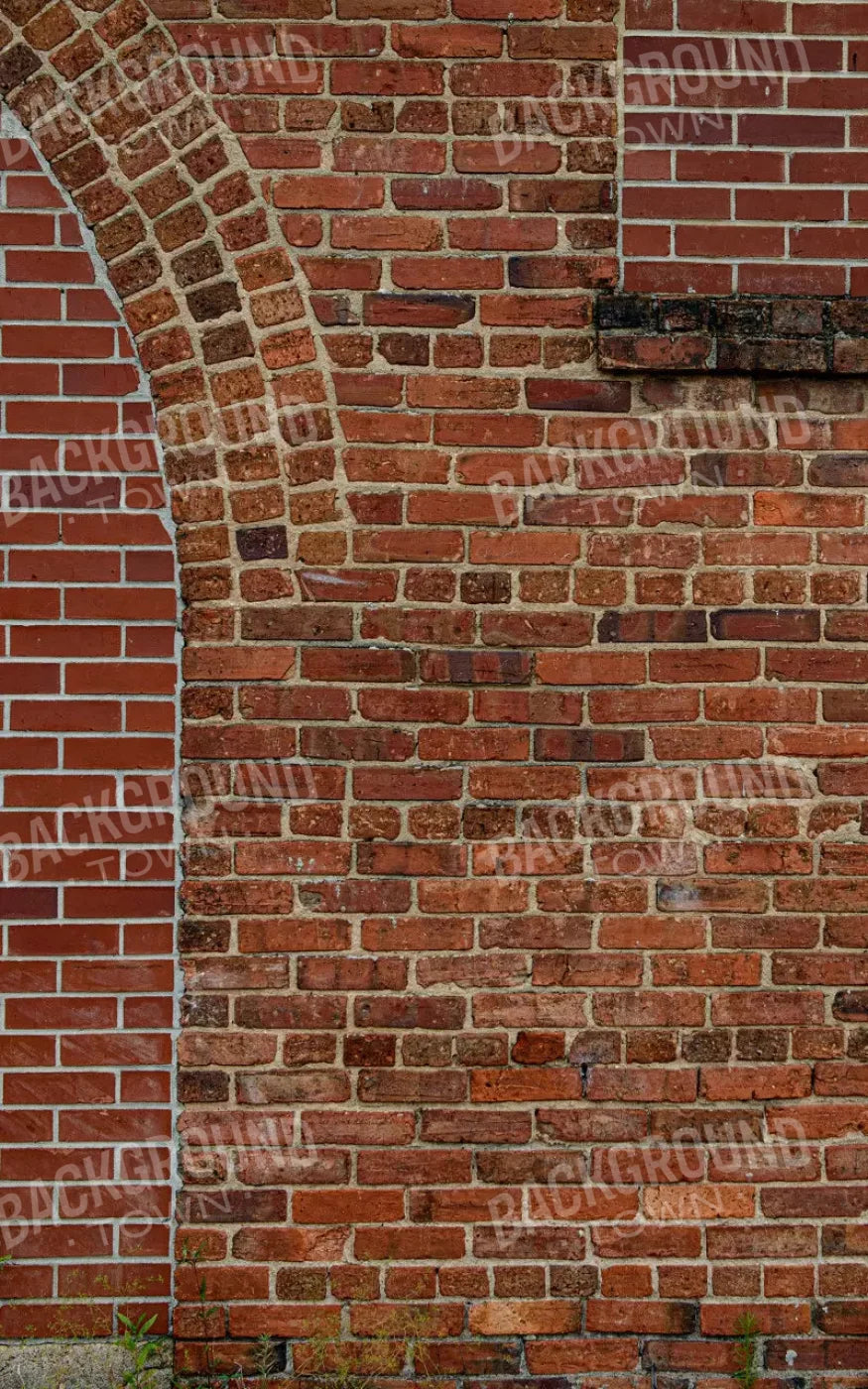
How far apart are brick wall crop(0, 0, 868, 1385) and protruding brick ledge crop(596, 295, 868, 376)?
0.06 m

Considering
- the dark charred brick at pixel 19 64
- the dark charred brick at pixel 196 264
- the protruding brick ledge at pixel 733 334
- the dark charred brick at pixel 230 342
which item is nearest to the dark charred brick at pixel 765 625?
the protruding brick ledge at pixel 733 334

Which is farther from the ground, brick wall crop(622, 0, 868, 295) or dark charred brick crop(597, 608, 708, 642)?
brick wall crop(622, 0, 868, 295)

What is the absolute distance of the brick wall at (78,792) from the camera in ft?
8.10

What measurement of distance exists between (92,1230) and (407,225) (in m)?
2.28

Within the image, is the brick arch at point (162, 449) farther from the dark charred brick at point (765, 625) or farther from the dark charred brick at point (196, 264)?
the dark charred brick at point (765, 625)

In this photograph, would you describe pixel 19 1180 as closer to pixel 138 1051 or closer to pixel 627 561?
pixel 138 1051

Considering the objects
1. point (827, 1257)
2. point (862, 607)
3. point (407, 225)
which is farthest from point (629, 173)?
point (827, 1257)

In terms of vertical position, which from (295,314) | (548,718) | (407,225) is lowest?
(548,718)

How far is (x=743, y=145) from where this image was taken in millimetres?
2535

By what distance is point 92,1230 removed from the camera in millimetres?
2469

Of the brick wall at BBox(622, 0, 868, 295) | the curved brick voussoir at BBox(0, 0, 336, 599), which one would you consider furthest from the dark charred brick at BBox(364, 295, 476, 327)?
the brick wall at BBox(622, 0, 868, 295)

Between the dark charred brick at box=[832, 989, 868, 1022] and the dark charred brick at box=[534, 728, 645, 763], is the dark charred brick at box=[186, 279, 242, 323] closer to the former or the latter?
the dark charred brick at box=[534, 728, 645, 763]

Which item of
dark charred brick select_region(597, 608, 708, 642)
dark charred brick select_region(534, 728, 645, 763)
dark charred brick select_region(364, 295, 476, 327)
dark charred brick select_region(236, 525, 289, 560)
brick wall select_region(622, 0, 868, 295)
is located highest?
brick wall select_region(622, 0, 868, 295)

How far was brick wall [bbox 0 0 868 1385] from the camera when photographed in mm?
2455
